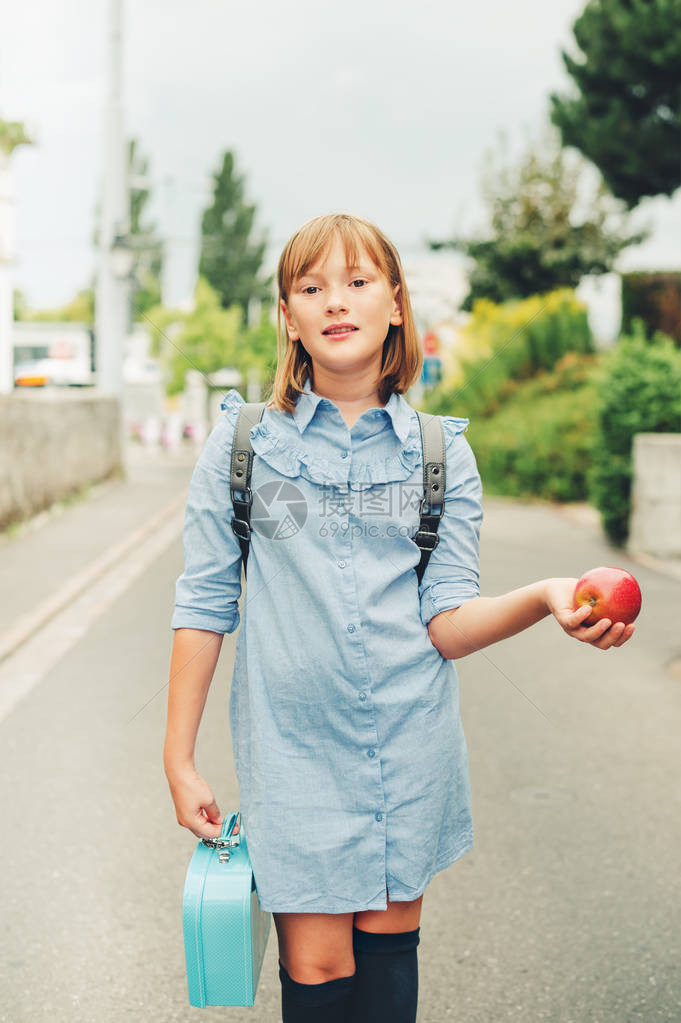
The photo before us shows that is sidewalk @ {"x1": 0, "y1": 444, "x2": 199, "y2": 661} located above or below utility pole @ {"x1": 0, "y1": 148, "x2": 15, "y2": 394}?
below

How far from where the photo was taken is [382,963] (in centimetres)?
200

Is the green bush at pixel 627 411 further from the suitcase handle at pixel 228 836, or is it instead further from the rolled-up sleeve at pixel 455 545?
the suitcase handle at pixel 228 836

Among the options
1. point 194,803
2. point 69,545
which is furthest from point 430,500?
point 69,545

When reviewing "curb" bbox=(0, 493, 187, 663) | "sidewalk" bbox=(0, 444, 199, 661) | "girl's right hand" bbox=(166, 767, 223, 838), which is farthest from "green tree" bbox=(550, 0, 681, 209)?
"girl's right hand" bbox=(166, 767, 223, 838)

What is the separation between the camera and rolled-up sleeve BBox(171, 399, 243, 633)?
2035 millimetres

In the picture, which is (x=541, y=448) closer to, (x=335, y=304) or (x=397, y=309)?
(x=397, y=309)

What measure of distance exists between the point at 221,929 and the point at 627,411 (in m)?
10.5

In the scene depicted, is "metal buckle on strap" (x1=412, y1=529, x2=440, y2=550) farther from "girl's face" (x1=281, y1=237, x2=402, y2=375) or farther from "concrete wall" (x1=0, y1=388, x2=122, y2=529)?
"concrete wall" (x1=0, y1=388, x2=122, y2=529)

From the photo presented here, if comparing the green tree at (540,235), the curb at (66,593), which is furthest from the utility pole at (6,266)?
the curb at (66,593)

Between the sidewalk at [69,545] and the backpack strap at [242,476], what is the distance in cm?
497

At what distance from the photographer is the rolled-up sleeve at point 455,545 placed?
2037mm

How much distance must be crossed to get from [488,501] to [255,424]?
15.2 metres

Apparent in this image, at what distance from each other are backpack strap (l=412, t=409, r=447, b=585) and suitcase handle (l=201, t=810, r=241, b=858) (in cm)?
55

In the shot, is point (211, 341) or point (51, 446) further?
point (51, 446)
